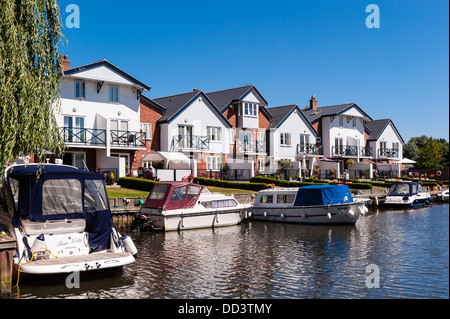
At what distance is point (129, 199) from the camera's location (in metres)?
26.7

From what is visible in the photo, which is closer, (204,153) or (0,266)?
(0,266)

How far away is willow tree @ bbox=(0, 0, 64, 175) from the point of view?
12.0 meters

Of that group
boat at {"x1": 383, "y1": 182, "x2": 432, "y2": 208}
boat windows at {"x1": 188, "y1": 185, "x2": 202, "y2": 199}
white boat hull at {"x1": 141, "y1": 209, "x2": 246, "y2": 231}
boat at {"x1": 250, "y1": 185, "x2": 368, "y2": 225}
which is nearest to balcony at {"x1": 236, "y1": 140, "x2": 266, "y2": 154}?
boat at {"x1": 383, "y1": 182, "x2": 432, "y2": 208}

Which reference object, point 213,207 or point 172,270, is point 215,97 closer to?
point 213,207

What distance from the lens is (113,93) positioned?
126 ft

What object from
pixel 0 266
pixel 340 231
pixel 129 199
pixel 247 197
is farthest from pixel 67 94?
pixel 0 266

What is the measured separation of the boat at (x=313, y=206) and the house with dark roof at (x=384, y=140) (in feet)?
127

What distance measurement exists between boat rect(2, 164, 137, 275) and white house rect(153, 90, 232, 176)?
83.4 feet

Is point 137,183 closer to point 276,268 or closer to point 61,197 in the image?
point 61,197

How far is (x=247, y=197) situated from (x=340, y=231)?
914cm

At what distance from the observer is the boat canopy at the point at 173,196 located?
2355cm

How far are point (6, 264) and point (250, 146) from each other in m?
38.3
